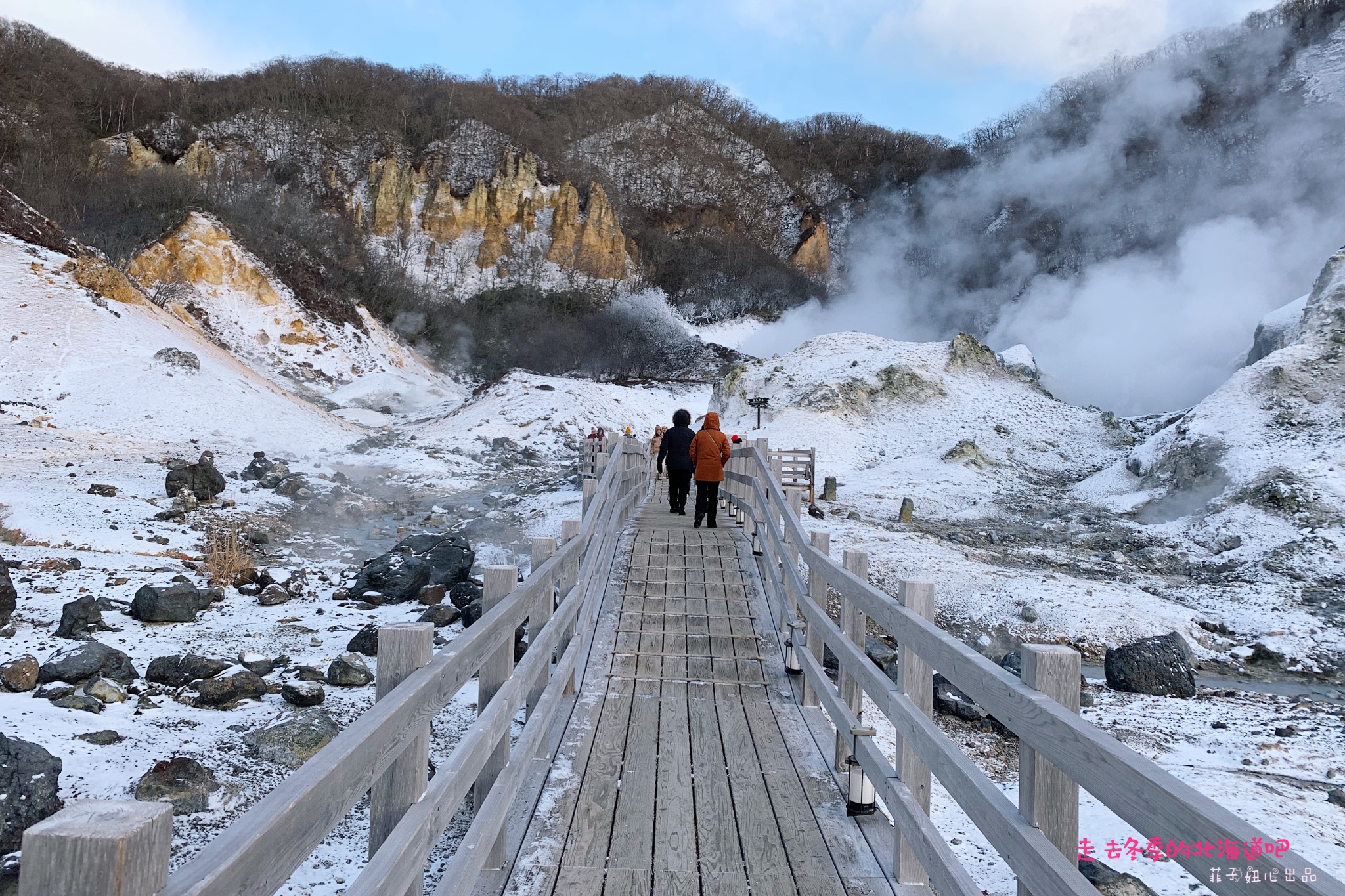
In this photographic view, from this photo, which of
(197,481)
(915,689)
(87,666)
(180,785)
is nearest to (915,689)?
(915,689)

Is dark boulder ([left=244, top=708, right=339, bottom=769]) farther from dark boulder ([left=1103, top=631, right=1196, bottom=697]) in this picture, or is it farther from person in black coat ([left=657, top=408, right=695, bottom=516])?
dark boulder ([left=1103, top=631, right=1196, bottom=697])

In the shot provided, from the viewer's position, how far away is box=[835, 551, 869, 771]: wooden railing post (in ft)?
12.8

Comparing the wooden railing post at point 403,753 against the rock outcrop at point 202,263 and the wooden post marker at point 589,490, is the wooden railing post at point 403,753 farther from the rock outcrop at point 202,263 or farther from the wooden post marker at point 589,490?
the rock outcrop at point 202,263

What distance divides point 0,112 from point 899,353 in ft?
155

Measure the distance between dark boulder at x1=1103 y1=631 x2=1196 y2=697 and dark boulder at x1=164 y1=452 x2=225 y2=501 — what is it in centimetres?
1426

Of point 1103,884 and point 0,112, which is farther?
point 0,112

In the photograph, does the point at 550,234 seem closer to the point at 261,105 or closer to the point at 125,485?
the point at 261,105

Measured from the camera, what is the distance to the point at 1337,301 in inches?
779

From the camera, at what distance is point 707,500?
34.3 ft

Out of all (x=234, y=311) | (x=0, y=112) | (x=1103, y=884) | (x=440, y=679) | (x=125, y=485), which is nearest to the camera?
(x=440, y=679)

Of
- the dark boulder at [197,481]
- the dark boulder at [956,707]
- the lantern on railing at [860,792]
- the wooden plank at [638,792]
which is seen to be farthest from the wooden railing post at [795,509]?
the dark boulder at [197,481]

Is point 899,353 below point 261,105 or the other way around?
below

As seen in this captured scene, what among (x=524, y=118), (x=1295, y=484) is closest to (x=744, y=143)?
(x=524, y=118)

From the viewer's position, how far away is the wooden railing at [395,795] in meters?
0.99
